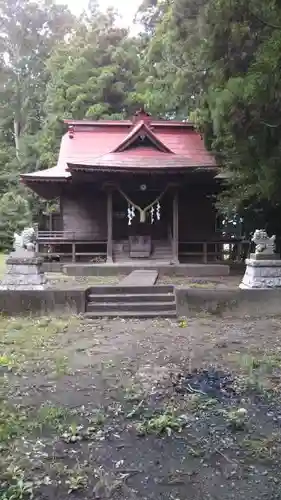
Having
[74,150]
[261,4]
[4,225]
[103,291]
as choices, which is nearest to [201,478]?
[261,4]

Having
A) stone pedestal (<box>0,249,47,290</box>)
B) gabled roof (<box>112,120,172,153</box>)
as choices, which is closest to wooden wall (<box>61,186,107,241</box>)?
gabled roof (<box>112,120,172,153</box>)

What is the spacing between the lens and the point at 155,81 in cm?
1523

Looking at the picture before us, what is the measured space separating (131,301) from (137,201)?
7.37 metres

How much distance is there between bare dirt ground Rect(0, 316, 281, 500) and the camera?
2.69 m

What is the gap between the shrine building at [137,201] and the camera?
13578mm

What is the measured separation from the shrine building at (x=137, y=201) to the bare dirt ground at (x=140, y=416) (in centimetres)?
777

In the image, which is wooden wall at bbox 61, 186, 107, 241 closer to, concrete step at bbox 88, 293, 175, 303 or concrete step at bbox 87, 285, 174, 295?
concrete step at bbox 87, 285, 174, 295

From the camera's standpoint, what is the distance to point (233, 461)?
2.93 meters

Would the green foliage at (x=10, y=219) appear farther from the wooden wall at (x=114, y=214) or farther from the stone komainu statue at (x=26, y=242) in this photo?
the stone komainu statue at (x=26, y=242)

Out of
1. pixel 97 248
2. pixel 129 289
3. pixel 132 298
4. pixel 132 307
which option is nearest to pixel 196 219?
pixel 97 248

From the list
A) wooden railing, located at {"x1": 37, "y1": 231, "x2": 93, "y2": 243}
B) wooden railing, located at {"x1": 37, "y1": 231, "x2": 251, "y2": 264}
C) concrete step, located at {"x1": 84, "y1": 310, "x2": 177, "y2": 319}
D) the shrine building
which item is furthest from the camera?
wooden railing, located at {"x1": 37, "y1": 231, "x2": 93, "y2": 243}

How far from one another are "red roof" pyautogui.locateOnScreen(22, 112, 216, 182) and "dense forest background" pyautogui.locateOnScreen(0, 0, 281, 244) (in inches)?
37.3

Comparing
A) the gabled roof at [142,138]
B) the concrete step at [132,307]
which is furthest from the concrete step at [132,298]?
the gabled roof at [142,138]

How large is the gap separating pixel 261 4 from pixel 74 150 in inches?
515
